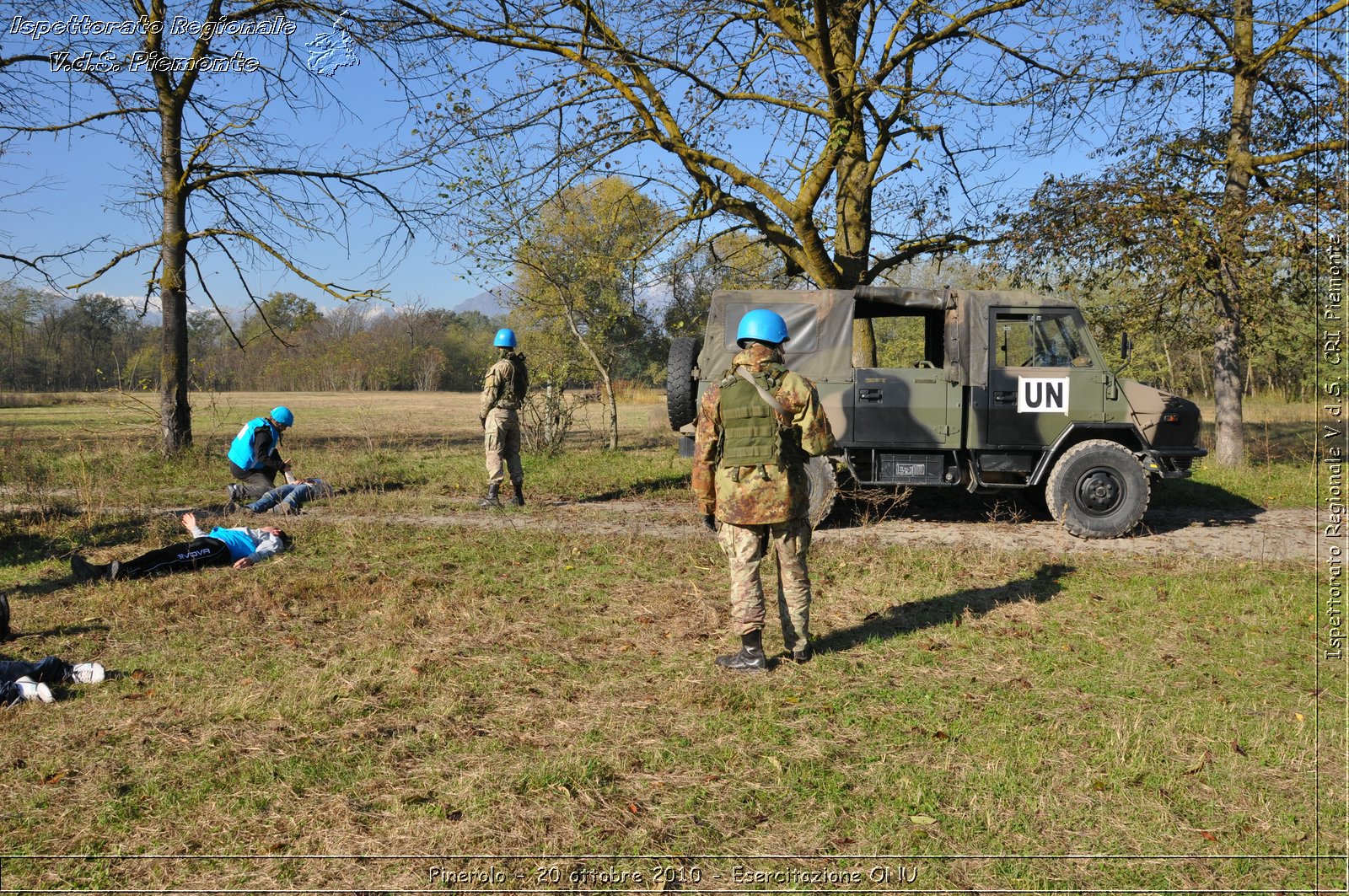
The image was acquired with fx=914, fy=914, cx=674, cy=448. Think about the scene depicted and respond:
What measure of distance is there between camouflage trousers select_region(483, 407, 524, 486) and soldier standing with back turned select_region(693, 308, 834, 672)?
18.9 ft

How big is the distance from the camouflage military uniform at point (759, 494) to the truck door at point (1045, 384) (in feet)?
15.9

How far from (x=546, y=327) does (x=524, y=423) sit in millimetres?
11062

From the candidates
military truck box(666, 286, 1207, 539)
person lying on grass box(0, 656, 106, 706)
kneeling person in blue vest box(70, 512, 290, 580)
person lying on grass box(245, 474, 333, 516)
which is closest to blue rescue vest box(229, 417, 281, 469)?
person lying on grass box(245, 474, 333, 516)

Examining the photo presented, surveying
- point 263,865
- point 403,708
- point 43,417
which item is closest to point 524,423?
point 403,708

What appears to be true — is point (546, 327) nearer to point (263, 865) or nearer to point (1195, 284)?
point (1195, 284)

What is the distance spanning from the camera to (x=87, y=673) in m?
5.15

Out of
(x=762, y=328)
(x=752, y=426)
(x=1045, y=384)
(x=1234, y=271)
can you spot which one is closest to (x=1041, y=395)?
(x=1045, y=384)

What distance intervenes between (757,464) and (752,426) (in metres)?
0.22

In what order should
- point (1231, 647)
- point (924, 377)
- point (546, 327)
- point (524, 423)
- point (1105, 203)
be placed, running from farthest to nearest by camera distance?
point (546, 327), point (524, 423), point (1105, 203), point (924, 377), point (1231, 647)

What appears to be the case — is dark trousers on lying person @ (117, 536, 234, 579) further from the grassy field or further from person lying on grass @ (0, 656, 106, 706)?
person lying on grass @ (0, 656, 106, 706)

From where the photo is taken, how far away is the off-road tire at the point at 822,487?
31.1 feet

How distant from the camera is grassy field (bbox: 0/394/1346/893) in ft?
11.2

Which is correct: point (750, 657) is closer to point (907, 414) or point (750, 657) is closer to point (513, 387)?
point (907, 414)

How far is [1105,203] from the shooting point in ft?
41.0
